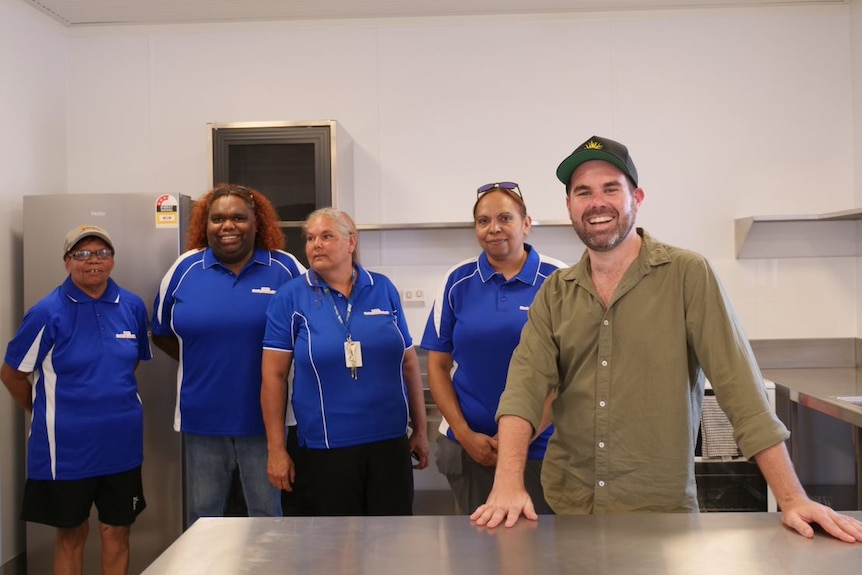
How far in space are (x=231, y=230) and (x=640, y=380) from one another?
1.57m

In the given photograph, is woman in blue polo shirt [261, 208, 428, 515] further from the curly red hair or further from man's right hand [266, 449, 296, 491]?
the curly red hair

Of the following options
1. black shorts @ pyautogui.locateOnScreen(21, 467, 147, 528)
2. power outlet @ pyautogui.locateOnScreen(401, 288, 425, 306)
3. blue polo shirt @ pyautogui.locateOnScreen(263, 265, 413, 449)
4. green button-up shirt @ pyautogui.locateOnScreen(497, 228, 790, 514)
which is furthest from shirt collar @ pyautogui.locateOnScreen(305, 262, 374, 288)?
power outlet @ pyautogui.locateOnScreen(401, 288, 425, 306)

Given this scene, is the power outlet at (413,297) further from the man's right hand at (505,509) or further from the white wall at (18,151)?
the man's right hand at (505,509)

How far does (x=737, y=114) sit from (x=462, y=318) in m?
2.19

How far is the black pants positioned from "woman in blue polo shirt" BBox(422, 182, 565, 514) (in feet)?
0.57

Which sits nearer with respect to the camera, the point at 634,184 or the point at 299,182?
the point at 634,184

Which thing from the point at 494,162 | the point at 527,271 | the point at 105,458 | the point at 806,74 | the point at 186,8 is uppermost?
the point at 186,8

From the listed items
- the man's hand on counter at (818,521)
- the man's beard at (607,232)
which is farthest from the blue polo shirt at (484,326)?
the man's hand on counter at (818,521)

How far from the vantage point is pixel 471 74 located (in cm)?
374

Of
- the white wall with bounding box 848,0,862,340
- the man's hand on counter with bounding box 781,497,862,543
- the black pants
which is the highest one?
the white wall with bounding box 848,0,862,340

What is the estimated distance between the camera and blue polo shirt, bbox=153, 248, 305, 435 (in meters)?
2.53

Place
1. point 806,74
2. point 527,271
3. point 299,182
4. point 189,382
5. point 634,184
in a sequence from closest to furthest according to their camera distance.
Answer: point 634,184, point 527,271, point 189,382, point 299,182, point 806,74

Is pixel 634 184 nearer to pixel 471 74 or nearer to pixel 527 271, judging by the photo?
pixel 527 271

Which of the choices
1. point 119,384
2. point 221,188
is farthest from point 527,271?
point 119,384
